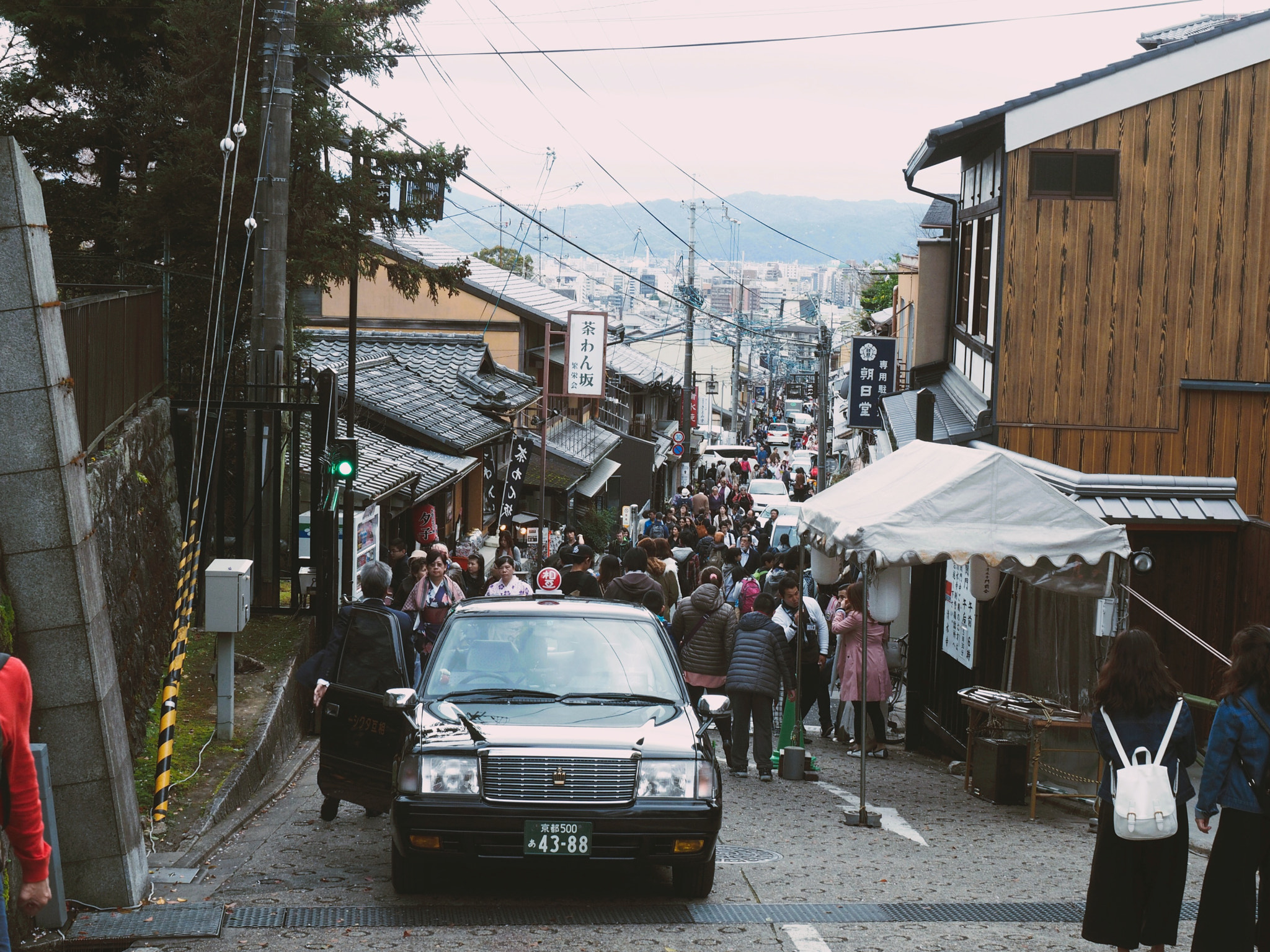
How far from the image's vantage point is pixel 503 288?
33375 millimetres

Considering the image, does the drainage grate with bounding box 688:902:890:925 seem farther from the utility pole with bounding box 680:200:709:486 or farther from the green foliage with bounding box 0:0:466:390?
the utility pole with bounding box 680:200:709:486

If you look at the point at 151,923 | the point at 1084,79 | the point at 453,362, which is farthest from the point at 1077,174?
the point at 453,362

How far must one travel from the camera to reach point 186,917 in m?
6.17

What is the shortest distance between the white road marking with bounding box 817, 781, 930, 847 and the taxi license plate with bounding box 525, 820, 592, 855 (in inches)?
126

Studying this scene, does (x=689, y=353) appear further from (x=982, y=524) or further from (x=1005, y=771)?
(x=982, y=524)

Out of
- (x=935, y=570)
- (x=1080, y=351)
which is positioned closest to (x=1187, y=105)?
(x=1080, y=351)

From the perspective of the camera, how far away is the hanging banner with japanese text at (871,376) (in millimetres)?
23750

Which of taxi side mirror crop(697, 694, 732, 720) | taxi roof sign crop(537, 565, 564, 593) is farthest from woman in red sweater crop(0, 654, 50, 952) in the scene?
taxi roof sign crop(537, 565, 564, 593)

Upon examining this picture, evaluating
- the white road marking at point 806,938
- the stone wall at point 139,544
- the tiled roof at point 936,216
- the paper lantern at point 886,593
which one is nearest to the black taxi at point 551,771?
the white road marking at point 806,938

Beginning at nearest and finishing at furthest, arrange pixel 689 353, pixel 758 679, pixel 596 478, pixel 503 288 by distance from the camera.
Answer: pixel 758 679
pixel 503 288
pixel 596 478
pixel 689 353

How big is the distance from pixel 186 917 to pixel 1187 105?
11998 mm

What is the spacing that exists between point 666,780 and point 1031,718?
13.8 ft

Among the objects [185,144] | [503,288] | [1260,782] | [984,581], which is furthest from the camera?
[503,288]

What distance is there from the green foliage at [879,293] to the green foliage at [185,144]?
37.7m
